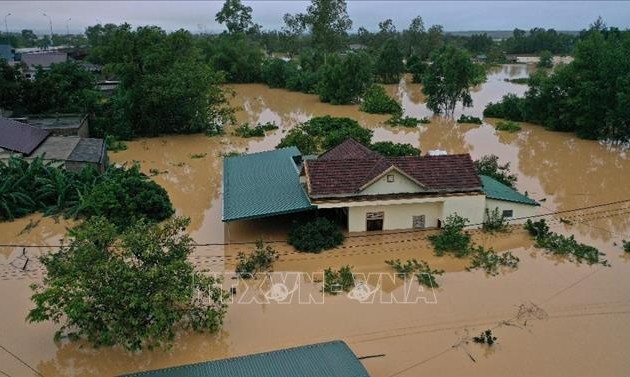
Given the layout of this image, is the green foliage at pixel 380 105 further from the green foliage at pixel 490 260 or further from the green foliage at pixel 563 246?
the green foliage at pixel 490 260

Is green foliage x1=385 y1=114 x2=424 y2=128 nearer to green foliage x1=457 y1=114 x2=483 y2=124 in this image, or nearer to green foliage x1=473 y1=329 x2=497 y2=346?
green foliage x1=457 y1=114 x2=483 y2=124

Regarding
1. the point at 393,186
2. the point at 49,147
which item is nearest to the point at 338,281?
the point at 393,186

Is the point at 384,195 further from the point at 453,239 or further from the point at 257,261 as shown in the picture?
the point at 257,261

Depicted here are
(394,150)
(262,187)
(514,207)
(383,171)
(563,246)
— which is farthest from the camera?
(394,150)

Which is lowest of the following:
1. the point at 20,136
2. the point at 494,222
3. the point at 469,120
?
the point at 494,222

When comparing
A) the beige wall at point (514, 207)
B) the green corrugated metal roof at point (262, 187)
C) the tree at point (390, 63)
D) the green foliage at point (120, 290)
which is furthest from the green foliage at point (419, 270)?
the tree at point (390, 63)

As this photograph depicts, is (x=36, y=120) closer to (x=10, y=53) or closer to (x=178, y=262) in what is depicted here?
(x=178, y=262)

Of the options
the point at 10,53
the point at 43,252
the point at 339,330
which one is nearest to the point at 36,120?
the point at 43,252
